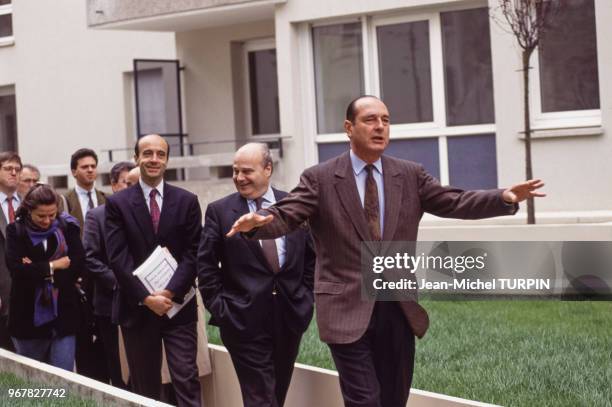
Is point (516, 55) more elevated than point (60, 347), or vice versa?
point (516, 55)

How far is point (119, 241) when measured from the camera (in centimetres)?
829

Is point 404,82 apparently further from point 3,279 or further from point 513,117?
point 3,279

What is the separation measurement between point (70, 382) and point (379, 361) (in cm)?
289

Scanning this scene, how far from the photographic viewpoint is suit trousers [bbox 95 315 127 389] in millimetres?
9820

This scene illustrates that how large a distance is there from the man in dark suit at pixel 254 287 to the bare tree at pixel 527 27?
8.92 meters

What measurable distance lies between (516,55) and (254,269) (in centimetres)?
1163

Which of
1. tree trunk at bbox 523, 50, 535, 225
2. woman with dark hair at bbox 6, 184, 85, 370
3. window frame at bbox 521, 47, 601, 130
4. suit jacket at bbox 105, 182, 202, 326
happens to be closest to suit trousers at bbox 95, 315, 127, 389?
woman with dark hair at bbox 6, 184, 85, 370

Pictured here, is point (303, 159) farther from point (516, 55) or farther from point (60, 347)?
point (60, 347)

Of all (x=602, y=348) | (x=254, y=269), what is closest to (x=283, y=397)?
(x=254, y=269)

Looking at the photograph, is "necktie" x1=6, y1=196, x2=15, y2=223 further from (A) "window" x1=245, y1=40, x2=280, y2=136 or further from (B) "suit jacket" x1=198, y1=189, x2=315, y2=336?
(A) "window" x1=245, y1=40, x2=280, y2=136

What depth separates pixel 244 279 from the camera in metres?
7.64

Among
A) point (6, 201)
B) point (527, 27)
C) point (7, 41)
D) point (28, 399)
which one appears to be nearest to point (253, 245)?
point (28, 399)

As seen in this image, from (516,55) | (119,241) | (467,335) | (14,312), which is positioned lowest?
(467,335)

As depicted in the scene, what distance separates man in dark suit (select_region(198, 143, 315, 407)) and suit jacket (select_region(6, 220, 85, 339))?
6.75 ft
